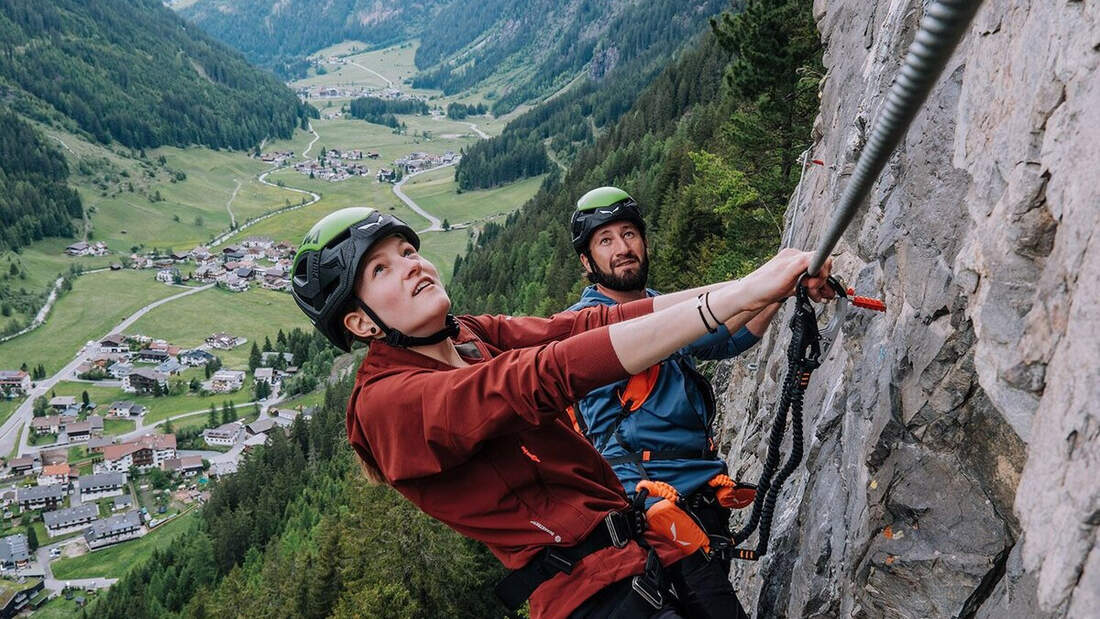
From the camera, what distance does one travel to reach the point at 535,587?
3.83 metres

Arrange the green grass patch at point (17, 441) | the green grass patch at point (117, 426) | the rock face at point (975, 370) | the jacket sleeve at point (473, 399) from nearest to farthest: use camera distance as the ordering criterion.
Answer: the rock face at point (975, 370) < the jacket sleeve at point (473, 399) < the green grass patch at point (17, 441) < the green grass patch at point (117, 426)

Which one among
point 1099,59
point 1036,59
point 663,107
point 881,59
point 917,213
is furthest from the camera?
point 663,107

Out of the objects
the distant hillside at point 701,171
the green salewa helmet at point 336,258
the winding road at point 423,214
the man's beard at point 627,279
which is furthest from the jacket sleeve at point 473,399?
the winding road at point 423,214

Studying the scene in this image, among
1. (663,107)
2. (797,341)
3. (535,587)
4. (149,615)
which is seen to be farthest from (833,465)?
(663,107)

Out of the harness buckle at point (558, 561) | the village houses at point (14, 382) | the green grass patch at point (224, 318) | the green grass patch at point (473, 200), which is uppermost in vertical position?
the harness buckle at point (558, 561)

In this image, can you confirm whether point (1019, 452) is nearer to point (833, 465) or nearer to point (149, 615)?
point (833, 465)

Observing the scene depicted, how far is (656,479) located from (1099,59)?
134 inches

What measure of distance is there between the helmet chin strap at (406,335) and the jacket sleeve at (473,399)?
0.32m

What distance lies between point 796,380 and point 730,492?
1.36 m

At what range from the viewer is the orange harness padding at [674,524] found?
3934 mm

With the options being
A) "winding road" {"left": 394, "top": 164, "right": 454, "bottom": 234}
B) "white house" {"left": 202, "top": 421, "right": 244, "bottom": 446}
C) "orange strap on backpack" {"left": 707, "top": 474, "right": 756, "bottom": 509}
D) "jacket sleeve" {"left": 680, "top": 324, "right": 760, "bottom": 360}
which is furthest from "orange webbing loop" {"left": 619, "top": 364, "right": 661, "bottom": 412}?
"winding road" {"left": 394, "top": 164, "right": 454, "bottom": 234}

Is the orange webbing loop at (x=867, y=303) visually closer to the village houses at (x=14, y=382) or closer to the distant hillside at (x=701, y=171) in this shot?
the distant hillside at (x=701, y=171)

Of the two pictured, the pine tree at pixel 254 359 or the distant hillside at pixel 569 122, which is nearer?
the pine tree at pixel 254 359

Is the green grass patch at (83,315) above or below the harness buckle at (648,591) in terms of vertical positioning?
below
